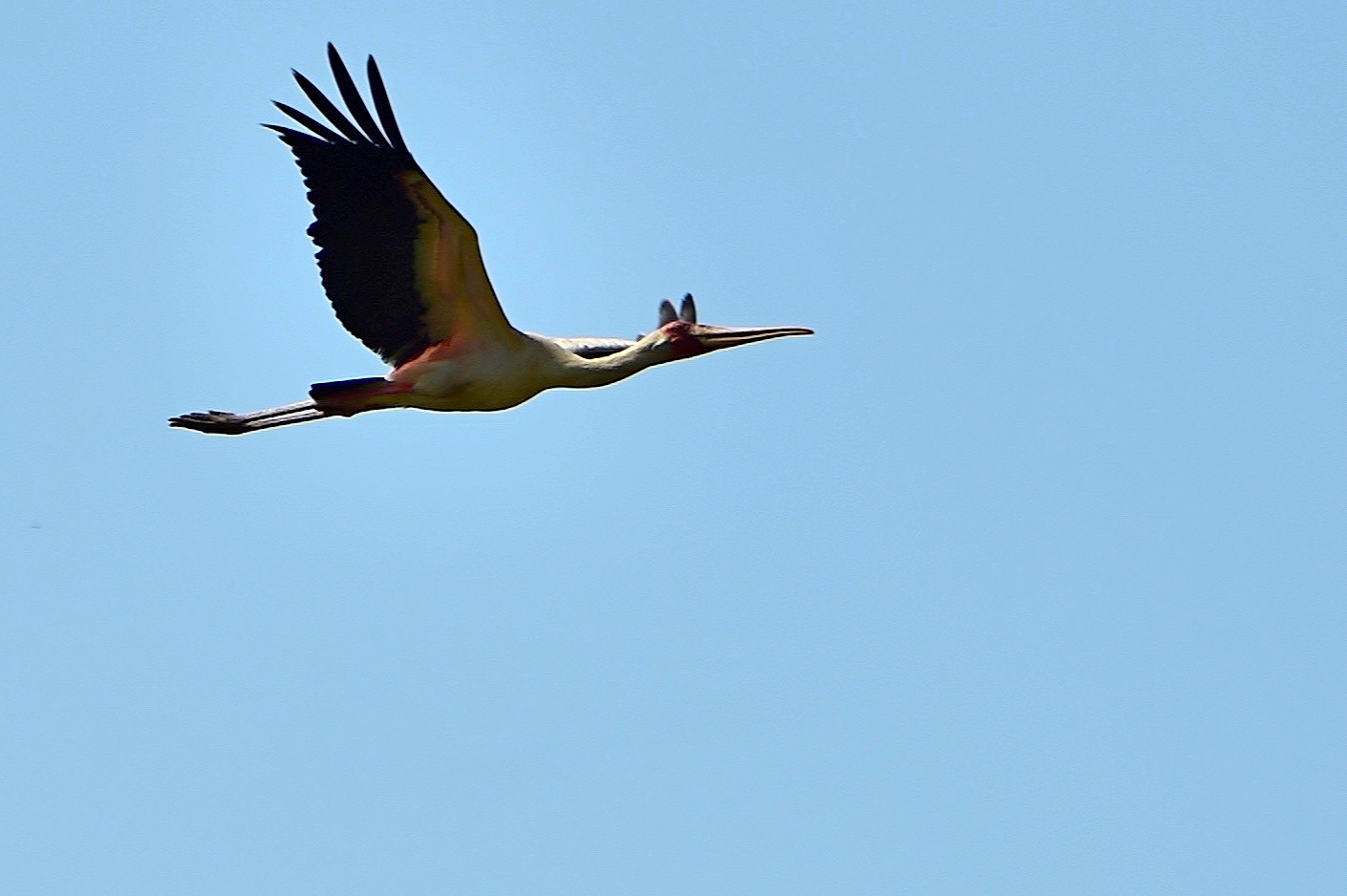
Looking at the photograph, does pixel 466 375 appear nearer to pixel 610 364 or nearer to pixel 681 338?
pixel 610 364

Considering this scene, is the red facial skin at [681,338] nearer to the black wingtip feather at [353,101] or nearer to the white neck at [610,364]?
the white neck at [610,364]

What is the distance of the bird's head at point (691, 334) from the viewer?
79.4 feet

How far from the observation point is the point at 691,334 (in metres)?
24.2

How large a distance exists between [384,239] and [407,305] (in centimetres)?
78

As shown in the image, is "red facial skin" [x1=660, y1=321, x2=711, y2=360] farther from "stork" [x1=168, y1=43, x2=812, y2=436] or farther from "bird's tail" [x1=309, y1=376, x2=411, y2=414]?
"bird's tail" [x1=309, y1=376, x2=411, y2=414]

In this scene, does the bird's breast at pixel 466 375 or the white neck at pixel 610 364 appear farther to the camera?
the white neck at pixel 610 364

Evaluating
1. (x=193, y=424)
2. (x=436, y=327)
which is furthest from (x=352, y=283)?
(x=193, y=424)

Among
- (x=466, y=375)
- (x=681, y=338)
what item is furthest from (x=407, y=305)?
(x=681, y=338)

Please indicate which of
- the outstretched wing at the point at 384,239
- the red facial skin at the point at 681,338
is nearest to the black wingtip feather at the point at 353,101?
the outstretched wing at the point at 384,239

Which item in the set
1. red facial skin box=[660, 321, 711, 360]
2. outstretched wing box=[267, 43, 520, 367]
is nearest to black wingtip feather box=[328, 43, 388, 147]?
outstretched wing box=[267, 43, 520, 367]

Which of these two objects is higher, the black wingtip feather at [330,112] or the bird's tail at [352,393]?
the black wingtip feather at [330,112]

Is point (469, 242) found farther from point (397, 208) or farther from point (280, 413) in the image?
point (280, 413)

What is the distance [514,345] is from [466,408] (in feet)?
2.23

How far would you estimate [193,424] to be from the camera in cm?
2484
